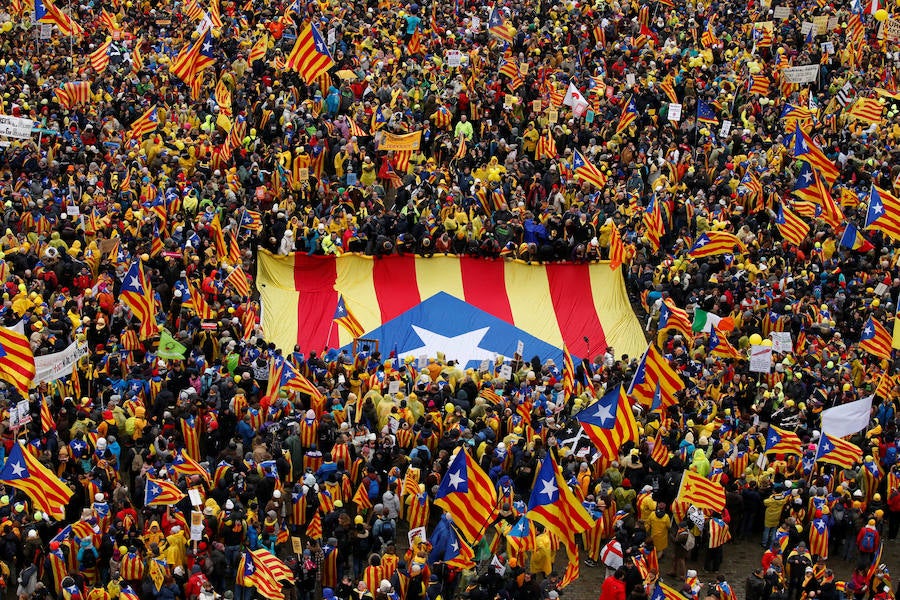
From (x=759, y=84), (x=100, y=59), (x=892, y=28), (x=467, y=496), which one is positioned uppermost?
(x=100, y=59)

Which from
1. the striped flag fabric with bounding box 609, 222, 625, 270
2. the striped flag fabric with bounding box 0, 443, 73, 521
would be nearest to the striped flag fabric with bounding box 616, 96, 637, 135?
the striped flag fabric with bounding box 609, 222, 625, 270

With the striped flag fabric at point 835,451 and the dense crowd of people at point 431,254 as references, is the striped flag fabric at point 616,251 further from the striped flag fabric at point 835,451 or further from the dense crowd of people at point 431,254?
the striped flag fabric at point 835,451

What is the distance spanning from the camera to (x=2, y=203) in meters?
35.1

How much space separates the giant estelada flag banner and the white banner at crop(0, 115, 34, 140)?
18.4ft

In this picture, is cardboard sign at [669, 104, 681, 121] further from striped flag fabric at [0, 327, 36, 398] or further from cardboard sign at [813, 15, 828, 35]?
striped flag fabric at [0, 327, 36, 398]

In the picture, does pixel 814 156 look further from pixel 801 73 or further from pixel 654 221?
pixel 801 73

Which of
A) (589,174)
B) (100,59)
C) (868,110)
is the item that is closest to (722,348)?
(589,174)

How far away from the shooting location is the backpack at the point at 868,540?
2775cm

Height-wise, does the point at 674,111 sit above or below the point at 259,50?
below

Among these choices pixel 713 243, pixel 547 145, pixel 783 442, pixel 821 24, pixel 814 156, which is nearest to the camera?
pixel 783 442

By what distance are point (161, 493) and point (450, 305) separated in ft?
35.7

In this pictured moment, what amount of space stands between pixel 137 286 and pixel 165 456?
4.54 m

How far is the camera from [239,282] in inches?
1312

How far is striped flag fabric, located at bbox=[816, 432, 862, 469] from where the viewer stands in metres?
28.0
